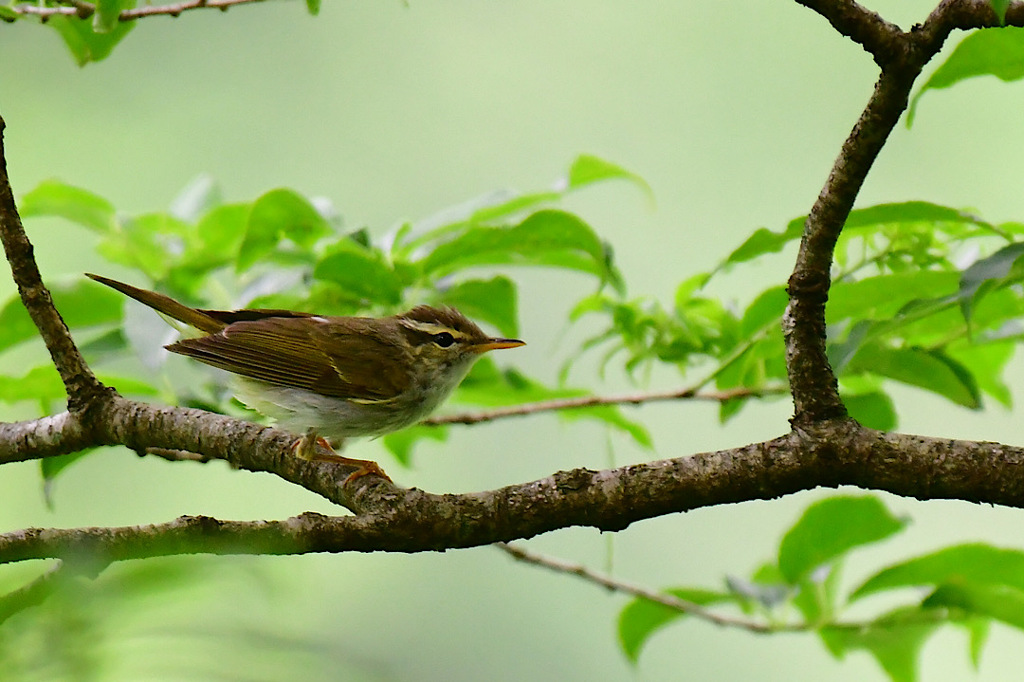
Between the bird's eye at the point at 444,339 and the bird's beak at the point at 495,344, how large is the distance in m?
0.09

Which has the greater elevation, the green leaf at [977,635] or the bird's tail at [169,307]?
the bird's tail at [169,307]

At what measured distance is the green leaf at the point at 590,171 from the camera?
6.39 feet

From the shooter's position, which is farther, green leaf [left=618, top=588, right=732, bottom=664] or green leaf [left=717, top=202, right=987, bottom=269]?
green leaf [left=618, top=588, right=732, bottom=664]

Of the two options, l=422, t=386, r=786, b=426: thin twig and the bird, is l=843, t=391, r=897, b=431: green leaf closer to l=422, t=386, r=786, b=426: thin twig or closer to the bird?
l=422, t=386, r=786, b=426: thin twig

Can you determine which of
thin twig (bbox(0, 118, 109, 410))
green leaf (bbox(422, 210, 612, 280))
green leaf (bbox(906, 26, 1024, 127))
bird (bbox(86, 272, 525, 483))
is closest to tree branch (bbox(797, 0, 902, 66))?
green leaf (bbox(906, 26, 1024, 127))

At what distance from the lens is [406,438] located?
248 cm

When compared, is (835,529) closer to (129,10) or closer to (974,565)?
(974,565)

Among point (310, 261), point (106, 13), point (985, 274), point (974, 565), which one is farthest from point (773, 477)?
point (310, 261)

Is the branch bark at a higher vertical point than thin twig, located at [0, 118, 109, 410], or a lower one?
lower

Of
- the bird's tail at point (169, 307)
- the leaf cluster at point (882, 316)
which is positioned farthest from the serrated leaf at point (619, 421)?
the bird's tail at point (169, 307)

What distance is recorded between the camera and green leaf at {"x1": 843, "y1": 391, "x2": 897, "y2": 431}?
1.94 metres

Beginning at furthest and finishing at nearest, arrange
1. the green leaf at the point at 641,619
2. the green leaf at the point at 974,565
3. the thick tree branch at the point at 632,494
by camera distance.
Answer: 1. the green leaf at the point at 641,619
2. the green leaf at the point at 974,565
3. the thick tree branch at the point at 632,494

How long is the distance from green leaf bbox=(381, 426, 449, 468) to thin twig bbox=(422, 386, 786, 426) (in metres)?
0.14

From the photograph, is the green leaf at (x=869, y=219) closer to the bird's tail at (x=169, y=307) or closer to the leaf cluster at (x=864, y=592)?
the leaf cluster at (x=864, y=592)
